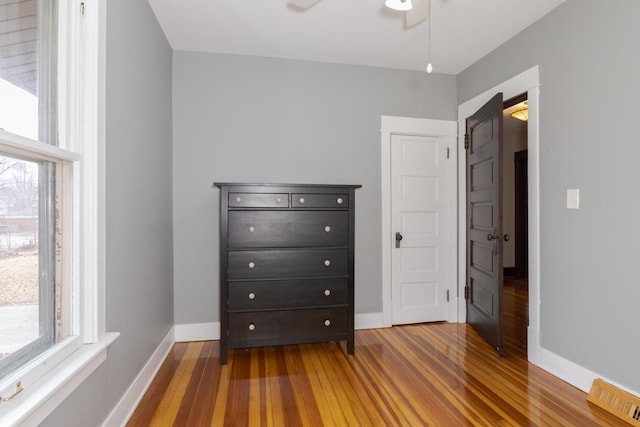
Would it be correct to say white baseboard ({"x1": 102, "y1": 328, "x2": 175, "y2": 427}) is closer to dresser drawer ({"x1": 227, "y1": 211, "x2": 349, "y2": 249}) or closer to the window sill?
the window sill

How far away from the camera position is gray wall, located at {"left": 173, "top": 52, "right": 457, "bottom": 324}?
2.78 metres

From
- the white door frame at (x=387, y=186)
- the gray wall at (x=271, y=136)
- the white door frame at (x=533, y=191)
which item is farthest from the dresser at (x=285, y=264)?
the white door frame at (x=533, y=191)

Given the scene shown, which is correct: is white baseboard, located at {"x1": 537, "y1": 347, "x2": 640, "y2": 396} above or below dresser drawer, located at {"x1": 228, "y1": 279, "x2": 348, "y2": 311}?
below

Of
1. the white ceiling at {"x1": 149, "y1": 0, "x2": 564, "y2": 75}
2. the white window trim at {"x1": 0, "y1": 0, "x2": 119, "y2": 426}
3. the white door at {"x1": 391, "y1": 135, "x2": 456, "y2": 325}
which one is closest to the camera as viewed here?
the white window trim at {"x1": 0, "y1": 0, "x2": 119, "y2": 426}

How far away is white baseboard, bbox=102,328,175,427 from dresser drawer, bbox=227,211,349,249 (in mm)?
943

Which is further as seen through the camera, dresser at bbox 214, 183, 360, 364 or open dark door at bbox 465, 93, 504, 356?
open dark door at bbox 465, 93, 504, 356

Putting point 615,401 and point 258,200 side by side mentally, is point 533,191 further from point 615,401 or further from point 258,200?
point 258,200

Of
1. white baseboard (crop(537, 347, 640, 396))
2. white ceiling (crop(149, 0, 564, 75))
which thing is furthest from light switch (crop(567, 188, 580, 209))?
white ceiling (crop(149, 0, 564, 75))

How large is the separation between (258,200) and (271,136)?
846mm

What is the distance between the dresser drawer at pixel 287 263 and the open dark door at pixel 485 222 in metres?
1.21

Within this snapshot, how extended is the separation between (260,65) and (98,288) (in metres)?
2.29

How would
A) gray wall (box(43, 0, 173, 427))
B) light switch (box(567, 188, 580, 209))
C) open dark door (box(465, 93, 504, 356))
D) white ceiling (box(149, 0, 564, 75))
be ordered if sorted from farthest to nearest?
1. open dark door (box(465, 93, 504, 356))
2. white ceiling (box(149, 0, 564, 75))
3. light switch (box(567, 188, 580, 209))
4. gray wall (box(43, 0, 173, 427))

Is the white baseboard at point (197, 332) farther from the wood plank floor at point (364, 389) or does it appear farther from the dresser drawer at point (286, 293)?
the dresser drawer at point (286, 293)

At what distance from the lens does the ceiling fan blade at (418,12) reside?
1.75 meters
